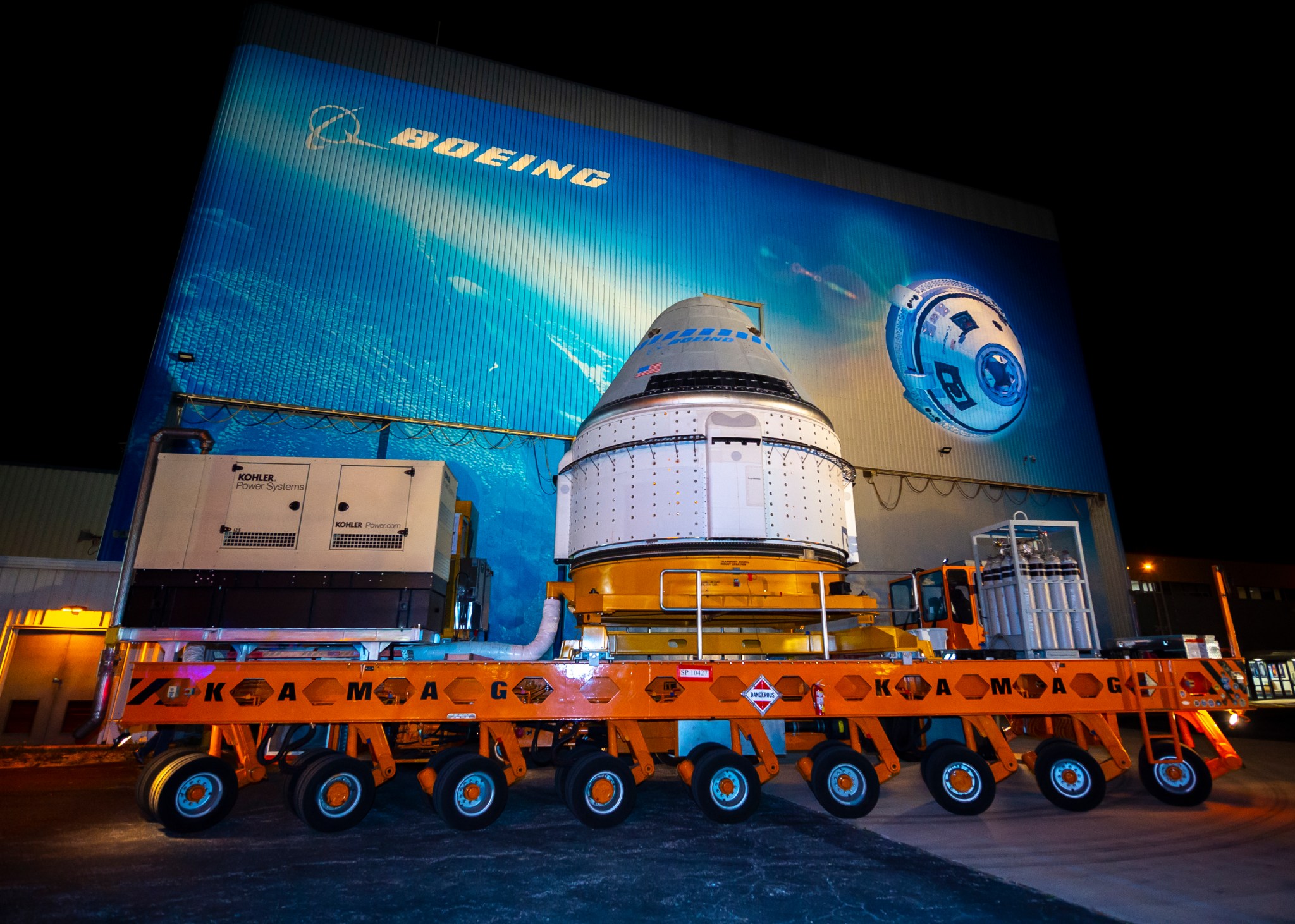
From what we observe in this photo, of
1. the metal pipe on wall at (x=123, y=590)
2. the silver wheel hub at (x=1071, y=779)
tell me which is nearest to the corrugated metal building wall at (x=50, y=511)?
the metal pipe on wall at (x=123, y=590)

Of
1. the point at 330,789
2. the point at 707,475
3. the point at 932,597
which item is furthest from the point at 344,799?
the point at 932,597

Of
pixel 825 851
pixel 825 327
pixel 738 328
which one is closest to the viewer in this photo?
pixel 825 851

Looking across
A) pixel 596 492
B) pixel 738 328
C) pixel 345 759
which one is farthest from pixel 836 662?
pixel 738 328

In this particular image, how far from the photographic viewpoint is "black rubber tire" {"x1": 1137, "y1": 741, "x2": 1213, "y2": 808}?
8109 millimetres

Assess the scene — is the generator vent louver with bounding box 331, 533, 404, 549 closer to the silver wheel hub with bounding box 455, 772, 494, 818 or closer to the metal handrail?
the silver wheel hub with bounding box 455, 772, 494, 818

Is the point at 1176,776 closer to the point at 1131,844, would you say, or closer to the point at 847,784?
the point at 1131,844

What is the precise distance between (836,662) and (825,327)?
51.1ft

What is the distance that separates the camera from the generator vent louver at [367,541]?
8.70m

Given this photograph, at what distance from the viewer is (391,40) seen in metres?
19.1

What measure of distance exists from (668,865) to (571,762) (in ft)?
6.68

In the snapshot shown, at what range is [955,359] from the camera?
879 inches

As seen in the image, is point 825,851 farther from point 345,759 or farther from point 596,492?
point 596,492

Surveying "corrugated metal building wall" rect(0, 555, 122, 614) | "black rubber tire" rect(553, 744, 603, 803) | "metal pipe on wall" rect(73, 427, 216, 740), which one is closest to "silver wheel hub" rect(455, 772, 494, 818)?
"black rubber tire" rect(553, 744, 603, 803)

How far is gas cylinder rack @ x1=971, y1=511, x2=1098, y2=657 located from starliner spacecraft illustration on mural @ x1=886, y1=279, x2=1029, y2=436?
12.6 metres
